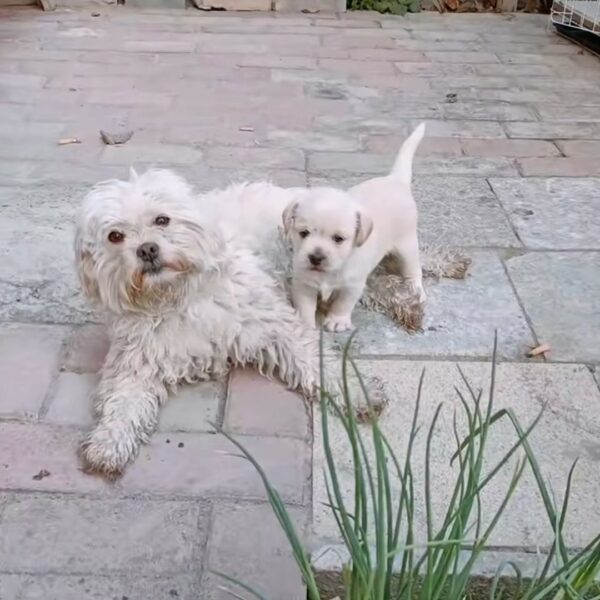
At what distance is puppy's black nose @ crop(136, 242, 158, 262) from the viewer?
2201mm

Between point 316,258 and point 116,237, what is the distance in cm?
62

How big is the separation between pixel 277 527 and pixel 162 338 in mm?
684

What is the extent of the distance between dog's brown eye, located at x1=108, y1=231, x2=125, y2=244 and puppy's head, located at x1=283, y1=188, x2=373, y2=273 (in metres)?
0.59

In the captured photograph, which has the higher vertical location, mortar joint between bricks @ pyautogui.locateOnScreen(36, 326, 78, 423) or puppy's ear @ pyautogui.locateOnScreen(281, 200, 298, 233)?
puppy's ear @ pyautogui.locateOnScreen(281, 200, 298, 233)

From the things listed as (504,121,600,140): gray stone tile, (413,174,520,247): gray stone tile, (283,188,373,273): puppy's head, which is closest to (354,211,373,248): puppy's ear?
(283,188,373,273): puppy's head

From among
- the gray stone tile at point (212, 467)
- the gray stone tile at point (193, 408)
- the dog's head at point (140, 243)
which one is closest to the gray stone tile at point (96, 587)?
the gray stone tile at point (212, 467)

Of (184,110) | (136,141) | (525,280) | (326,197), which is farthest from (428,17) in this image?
(326,197)

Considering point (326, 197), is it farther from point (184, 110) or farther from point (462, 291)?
point (184, 110)

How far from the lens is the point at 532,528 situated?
200cm

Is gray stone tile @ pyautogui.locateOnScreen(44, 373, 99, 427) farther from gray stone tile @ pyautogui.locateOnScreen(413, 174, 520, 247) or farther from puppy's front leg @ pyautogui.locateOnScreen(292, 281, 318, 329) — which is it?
gray stone tile @ pyautogui.locateOnScreen(413, 174, 520, 247)

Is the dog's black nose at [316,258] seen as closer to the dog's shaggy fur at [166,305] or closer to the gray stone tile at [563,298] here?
the dog's shaggy fur at [166,305]

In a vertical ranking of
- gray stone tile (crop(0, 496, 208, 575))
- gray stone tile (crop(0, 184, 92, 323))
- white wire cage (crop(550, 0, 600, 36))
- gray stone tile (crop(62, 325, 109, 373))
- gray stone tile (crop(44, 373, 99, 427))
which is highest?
gray stone tile (crop(0, 496, 208, 575))

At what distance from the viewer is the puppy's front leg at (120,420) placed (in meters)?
2.19

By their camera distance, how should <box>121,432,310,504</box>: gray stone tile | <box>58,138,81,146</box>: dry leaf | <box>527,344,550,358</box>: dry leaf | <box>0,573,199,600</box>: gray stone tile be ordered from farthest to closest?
<box>58,138,81,146</box>: dry leaf, <box>527,344,550,358</box>: dry leaf, <box>121,432,310,504</box>: gray stone tile, <box>0,573,199,600</box>: gray stone tile
